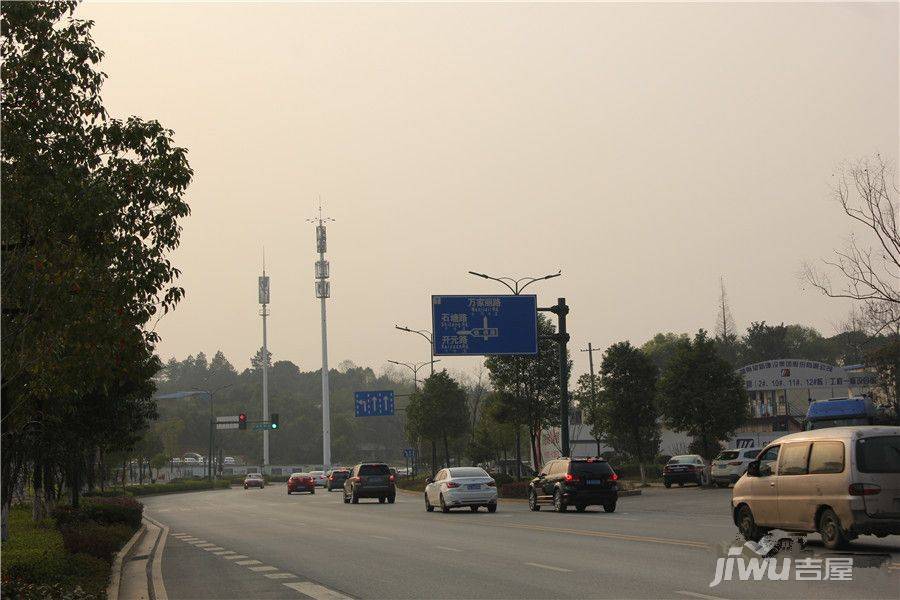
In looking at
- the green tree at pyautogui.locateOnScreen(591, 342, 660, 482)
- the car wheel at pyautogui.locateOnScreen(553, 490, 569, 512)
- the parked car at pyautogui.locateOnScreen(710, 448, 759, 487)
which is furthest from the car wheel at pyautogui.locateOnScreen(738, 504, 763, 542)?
the green tree at pyautogui.locateOnScreen(591, 342, 660, 482)

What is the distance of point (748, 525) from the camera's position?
1961cm

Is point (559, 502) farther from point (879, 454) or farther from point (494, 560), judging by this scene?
point (879, 454)

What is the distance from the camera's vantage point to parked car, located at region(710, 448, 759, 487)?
161 ft

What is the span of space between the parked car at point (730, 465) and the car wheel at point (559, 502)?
1576cm

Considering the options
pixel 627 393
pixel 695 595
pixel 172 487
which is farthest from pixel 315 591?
pixel 172 487

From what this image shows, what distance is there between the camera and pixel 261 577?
677 inches

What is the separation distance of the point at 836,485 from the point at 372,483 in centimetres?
3544

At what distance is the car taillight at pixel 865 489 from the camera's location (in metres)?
16.5

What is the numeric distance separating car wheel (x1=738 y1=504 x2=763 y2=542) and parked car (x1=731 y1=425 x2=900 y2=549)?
508 mm

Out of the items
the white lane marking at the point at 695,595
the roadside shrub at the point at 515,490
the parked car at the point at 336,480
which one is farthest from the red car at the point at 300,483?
the white lane marking at the point at 695,595

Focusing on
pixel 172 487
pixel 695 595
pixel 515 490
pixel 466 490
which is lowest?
pixel 695 595

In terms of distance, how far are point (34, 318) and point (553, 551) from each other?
390 inches

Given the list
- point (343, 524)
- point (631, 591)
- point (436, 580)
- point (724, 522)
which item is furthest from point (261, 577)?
point (343, 524)

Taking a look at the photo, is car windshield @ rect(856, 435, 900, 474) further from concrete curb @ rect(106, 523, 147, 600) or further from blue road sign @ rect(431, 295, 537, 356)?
blue road sign @ rect(431, 295, 537, 356)
